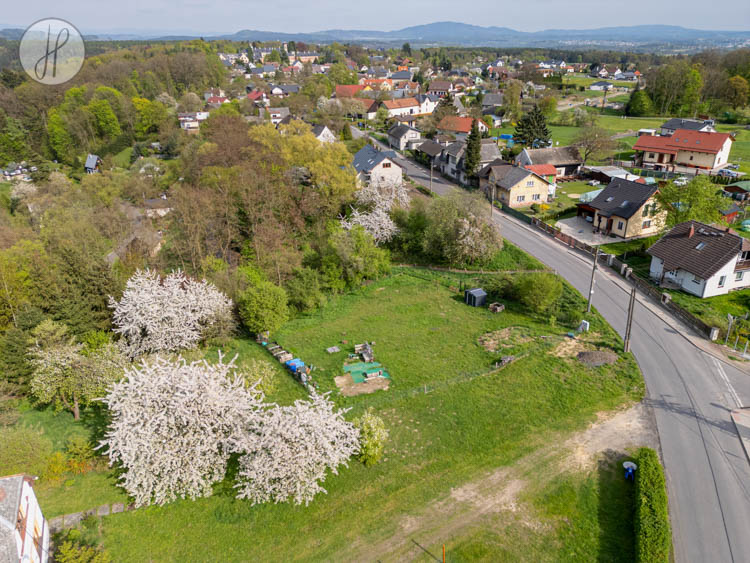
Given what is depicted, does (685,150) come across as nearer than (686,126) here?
Yes

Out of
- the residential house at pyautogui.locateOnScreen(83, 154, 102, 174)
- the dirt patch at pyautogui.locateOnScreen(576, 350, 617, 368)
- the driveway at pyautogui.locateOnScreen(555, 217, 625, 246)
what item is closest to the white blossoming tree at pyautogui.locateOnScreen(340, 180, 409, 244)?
the driveway at pyautogui.locateOnScreen(555, 217, 625, 246)

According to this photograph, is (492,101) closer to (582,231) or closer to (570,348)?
(582,231)

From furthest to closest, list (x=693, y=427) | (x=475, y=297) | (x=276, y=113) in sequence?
(x=276, y=113) < (x=475, y=297) < (x=693, y=427)

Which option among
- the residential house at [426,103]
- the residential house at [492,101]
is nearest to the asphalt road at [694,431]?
the residential house at [492,101]

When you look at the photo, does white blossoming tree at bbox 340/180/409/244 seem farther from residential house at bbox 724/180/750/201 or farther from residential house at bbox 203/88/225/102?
residential house at bbox 203/88/225/102

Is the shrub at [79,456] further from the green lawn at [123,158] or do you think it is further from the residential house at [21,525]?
the green lawn at [123,158]

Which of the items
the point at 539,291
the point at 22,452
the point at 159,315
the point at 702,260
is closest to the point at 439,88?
the point at 702,260
